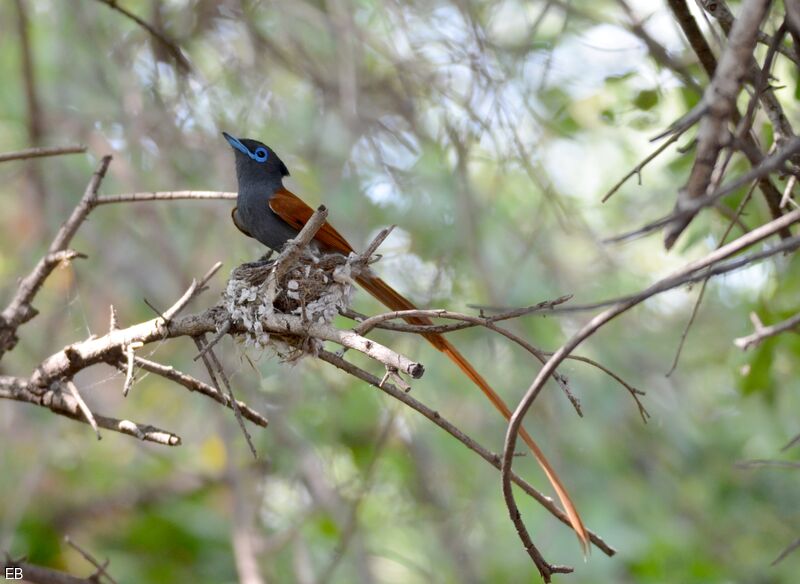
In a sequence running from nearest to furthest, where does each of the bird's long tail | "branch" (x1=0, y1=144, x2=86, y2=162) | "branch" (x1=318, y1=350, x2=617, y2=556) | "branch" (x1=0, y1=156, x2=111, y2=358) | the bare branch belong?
"branch" (x1=318, y1=350, x2=617, y2=556) → the bird's long tail → the bare branch → "branch" (x1=0, y1=144, x2=86, y2=162) → "branch" (x1=0, y1=156, x2=111, y2=358)

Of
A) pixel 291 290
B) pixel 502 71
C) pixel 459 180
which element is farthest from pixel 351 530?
pixel 502 71

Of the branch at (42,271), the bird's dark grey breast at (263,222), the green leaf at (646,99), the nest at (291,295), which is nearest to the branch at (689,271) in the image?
the nest at (291,295)

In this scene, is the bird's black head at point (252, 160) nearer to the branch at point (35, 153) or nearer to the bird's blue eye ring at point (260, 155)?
the bird's blue eye ring at point (260, 155)

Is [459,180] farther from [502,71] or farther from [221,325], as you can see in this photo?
[221,325]

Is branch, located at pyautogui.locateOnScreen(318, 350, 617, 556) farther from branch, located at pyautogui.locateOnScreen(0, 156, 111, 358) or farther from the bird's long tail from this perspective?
branch, located at pyautogui.locateOnScreen(0, 156, 111, 358)

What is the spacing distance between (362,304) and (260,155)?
2.09 m

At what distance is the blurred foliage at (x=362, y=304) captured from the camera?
6020 millimetres

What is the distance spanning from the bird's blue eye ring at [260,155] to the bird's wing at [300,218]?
12.3 inches

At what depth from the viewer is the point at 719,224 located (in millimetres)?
4594

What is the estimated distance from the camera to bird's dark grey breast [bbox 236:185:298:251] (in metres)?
5.09

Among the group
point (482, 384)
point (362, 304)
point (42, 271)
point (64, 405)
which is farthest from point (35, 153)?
point (362, 304)

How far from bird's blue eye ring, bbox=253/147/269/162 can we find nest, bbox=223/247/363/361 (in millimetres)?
1081

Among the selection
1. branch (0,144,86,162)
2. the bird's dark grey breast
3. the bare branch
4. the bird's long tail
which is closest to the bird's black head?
the bird's dark grey breast

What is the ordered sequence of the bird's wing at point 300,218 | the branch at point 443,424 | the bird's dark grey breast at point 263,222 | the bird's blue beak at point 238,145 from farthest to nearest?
the bird's blue beak at point 238,145, the bird's dark grey breast at point 263,222, the bird's wing at point 300,218, the branch at point 443,424
